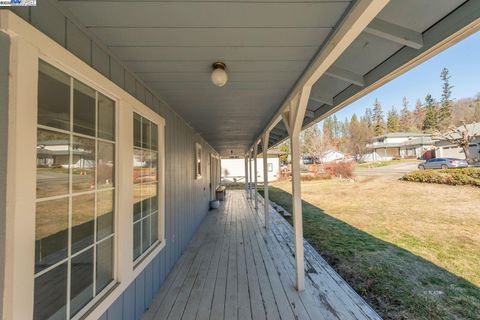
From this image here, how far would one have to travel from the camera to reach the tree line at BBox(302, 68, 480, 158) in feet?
85.2

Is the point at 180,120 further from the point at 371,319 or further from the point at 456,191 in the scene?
the point at 456,191

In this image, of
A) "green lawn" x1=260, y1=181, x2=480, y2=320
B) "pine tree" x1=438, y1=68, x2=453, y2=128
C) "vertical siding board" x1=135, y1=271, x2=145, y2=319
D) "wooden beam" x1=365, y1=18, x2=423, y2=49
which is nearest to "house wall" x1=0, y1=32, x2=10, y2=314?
"vertical siding board" x1=135, y1=271, x2=145, y2=319

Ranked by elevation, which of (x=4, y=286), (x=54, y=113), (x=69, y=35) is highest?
(x=69, y=35)

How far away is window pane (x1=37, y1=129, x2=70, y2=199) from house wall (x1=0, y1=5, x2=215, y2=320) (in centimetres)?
20

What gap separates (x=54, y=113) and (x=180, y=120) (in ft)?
8.83

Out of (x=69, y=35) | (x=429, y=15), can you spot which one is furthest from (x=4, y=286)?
(x=429, y=15)

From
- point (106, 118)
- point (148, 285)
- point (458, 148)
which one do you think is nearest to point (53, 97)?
point (106, 118)

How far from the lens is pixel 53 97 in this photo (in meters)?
1.21

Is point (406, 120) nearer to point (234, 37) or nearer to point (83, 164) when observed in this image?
point (234, 37)

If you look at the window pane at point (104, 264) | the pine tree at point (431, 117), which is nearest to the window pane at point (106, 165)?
the window pane at point (104, 264)

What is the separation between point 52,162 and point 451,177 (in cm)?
1426

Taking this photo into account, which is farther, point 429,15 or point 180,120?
point 180,120

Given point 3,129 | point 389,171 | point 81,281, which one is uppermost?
point 3,129

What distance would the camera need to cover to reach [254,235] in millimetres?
4684
